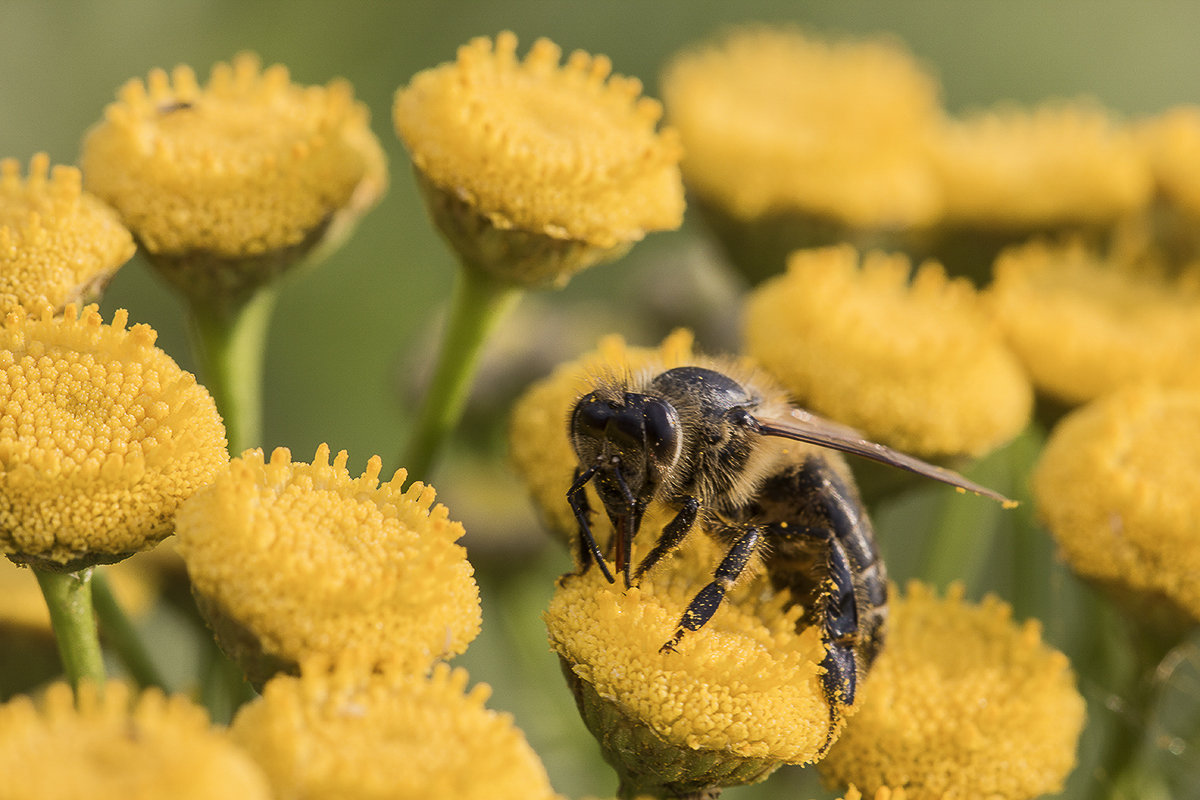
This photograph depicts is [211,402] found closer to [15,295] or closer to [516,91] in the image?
[15,295]

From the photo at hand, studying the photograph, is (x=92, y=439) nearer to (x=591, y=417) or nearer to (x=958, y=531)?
(x=591, y=417)

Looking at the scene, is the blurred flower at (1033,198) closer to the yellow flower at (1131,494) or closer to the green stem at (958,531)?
the green stem at (958,531)

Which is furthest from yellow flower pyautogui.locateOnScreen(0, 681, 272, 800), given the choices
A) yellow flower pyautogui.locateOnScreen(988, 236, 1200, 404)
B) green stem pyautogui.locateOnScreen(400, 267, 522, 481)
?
yellow flower pyautogui.locateOnScreen(988, 236, 1200, 404)

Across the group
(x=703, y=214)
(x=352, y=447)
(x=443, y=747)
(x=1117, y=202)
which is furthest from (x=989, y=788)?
(x=352, y=447)

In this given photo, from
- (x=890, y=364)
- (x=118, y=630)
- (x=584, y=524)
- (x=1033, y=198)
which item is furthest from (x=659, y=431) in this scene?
(x=1033, y=198)

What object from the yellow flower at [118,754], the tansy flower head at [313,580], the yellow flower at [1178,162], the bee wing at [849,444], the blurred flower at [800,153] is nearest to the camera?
the yellow flower at [118,754]

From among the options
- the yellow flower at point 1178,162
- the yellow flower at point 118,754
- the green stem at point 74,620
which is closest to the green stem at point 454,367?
the green stem at point 74,620
